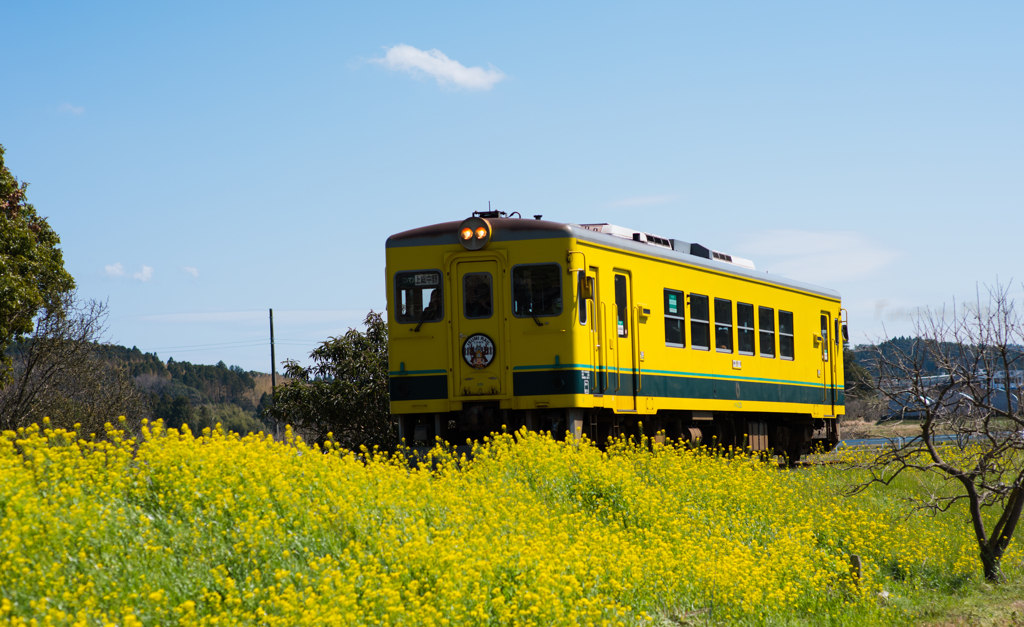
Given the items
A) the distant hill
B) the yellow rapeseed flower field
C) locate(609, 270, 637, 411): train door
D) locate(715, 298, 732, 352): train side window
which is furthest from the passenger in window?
the distant hill

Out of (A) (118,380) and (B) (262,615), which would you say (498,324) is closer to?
(B) (262,615)

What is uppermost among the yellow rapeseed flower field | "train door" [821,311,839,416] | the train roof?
the train roof

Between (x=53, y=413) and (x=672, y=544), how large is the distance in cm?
2067

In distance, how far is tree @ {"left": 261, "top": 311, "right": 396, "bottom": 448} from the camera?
1955 centimetres

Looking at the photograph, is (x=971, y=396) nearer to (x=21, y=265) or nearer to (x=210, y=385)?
(x=21, y=265)

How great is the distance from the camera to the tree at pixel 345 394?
19547mm

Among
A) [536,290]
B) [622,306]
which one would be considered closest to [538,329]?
[536,290]

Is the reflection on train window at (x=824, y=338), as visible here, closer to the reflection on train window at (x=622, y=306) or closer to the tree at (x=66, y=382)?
the reflection on train window at (x=622, y=306)

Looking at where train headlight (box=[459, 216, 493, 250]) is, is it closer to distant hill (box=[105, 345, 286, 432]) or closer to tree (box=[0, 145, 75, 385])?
tree (box=[0, 145, 75, 385])

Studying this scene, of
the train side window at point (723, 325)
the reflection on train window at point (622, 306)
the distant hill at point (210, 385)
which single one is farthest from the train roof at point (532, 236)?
the distant hill at point (210, 385)

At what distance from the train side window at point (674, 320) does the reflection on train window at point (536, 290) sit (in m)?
2.36

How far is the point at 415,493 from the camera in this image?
8.77 meters

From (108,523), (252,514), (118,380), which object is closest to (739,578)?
(252,514)

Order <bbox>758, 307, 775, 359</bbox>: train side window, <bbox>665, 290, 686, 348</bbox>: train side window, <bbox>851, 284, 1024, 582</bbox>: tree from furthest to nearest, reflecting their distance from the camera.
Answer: <bbox>758, 307, 775, 359</bbox>: train side window
<bbox>665, 290, 686, 348</bbox>: train side window
<bbox>851, 284, 1024, 582</bbox>: tree
